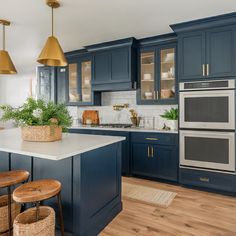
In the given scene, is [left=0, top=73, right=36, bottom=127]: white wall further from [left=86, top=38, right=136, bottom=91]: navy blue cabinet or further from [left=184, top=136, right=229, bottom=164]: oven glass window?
[left=184, top=136, right=229, bottom=164]: oven glass window

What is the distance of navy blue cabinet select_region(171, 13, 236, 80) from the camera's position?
288cm

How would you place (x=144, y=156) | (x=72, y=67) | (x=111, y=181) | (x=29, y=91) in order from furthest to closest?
1. (x=29, y=91)
2. (x=72, y=67)
3. (x=144, y=156)
4. (x=111, y=181)

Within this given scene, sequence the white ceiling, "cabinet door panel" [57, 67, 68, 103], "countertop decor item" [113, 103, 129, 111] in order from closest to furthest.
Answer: the white ceiling, "countertop decor item" [113, 103, 129, 111], "cabinet door panel" [57, 67, 68, 103]

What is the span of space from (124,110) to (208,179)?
2.12m

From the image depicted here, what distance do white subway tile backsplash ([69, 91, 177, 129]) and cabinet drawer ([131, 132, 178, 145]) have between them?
1.66ft

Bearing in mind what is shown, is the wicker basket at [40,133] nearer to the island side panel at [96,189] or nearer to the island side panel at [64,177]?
the island side panel at [64,177]

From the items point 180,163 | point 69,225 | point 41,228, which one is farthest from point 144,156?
point 41,228

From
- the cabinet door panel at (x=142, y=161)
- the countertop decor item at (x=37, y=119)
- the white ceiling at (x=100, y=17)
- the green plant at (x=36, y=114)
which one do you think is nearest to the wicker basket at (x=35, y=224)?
the countertop decor item at (x=37, y=119)

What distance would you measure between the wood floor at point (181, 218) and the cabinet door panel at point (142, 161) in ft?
2.36

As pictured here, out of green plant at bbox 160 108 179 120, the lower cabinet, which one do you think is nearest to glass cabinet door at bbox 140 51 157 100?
green plant at bbox 160 108 179 120

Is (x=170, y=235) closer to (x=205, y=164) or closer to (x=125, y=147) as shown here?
(x=205, y=164)

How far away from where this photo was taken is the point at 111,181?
231 cm

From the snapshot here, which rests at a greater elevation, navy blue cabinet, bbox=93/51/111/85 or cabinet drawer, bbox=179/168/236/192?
navy blue cabinet, bbox=93/51/111/85

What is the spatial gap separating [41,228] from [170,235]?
1218 millimetres
